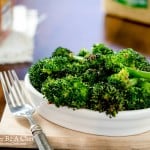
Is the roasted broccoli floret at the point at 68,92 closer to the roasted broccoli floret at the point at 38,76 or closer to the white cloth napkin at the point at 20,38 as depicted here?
the roasted broccoli floret at the point at 38,76

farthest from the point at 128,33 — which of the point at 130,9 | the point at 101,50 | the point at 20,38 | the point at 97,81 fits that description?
the point at 97,81

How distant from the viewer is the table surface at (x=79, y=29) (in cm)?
136

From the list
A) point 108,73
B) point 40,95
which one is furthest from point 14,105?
point 108,73

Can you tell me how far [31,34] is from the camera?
4.58 feet

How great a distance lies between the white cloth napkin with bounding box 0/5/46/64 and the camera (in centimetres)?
125

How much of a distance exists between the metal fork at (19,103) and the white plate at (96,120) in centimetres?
3

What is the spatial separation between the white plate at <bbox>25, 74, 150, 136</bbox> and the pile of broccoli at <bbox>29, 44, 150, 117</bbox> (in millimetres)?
12

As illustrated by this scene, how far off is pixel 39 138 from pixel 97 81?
5.0 inches

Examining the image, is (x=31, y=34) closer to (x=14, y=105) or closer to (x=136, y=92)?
(x=14, y=105)

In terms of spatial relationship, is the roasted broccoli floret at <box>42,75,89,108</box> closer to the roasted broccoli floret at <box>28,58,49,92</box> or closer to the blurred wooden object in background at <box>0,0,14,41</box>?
the roasted broccoli floret at <box>28,58,49,92</box>

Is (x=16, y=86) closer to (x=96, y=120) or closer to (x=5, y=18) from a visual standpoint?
(x=96, y=120)

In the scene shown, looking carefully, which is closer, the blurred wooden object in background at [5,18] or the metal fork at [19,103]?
the metal fork at [19,103]

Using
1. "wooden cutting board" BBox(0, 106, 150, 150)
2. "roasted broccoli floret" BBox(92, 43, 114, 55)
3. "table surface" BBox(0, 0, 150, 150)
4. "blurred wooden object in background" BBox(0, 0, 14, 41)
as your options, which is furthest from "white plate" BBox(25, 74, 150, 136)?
"blurred wooden object in background" BBox(0, 0, 14, 41)

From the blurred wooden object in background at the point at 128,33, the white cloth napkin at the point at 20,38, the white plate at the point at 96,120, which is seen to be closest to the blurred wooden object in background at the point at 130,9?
the blurred wooden object in background at the point at 128,33
